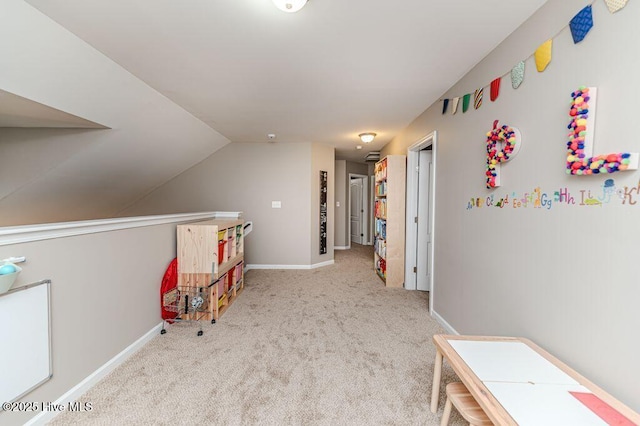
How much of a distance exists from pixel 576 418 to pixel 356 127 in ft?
11.8

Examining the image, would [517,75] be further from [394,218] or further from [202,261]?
[202,261]

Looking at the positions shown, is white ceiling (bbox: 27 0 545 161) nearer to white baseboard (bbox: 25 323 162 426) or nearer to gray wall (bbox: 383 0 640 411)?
gray wall (bbox: 383 0 640 411)

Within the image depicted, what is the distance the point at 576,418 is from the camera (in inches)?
36.7

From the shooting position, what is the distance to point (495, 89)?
6.12 feet

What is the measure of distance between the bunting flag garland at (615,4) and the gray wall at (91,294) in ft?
9.78

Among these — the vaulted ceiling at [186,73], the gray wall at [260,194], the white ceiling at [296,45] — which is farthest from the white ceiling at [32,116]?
the gray wall at [260,194]

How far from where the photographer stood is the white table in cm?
95

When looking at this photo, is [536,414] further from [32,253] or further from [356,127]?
[356,127]

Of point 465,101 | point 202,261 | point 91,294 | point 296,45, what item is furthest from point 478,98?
point 91,294

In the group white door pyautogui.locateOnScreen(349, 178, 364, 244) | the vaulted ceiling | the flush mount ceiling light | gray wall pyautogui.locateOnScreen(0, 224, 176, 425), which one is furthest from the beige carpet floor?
white door pyautogui.locateOnScreen(349, 178, 364, 244)

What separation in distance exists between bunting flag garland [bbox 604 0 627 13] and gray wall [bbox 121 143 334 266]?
156 inches

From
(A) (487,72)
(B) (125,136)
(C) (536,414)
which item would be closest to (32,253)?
(B) (125,136)

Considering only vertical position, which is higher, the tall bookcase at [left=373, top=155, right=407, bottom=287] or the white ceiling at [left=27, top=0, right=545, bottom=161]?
the white ceiling at [left=27, top=0, right=545, bottom=161]

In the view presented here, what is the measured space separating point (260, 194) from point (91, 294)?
10.7 ft
